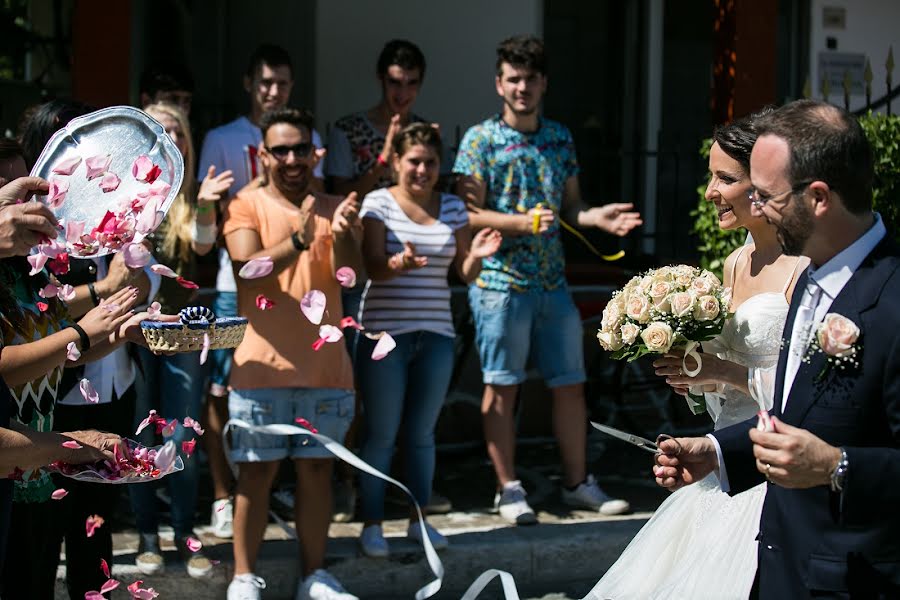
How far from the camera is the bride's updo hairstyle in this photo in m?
4.00

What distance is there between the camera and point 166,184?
4.13 metres

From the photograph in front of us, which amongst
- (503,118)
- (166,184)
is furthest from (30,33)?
(166,184)

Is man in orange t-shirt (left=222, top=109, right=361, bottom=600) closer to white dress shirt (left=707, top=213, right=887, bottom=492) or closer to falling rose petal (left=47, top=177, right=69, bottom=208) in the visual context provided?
falling rose petal (left=47, top=177, right=69, bottom=208)

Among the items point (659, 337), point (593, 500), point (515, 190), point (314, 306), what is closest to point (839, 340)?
point (659, 337)

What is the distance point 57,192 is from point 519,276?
335 cm

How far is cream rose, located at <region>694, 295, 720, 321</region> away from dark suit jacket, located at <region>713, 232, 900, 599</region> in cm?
79

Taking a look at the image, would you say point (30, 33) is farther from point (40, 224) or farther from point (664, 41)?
point (40, 224)

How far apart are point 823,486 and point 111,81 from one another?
543cm

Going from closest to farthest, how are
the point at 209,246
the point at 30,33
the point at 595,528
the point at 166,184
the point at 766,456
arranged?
the point at 766,456 < the point at 166,184 < the point at 209,246 < the point at 595,528 < the point at 30,33

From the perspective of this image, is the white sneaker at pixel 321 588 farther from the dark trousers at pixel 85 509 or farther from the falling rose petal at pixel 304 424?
the dark trousers at pixel 85 509

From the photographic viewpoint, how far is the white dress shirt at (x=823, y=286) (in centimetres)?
295

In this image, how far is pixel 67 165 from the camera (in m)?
3.99

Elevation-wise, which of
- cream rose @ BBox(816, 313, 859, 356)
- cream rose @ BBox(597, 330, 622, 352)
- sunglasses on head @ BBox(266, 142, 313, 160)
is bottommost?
cream rose @ BBox(597, 330, 622, 352)

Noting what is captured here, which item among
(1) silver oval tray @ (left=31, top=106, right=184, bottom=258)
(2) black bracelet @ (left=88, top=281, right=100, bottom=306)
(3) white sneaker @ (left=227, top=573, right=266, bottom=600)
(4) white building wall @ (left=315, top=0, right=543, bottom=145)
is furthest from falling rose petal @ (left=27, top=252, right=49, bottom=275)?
(4) white building wall @ (left=315, top=0, right=543, bottom=145)
